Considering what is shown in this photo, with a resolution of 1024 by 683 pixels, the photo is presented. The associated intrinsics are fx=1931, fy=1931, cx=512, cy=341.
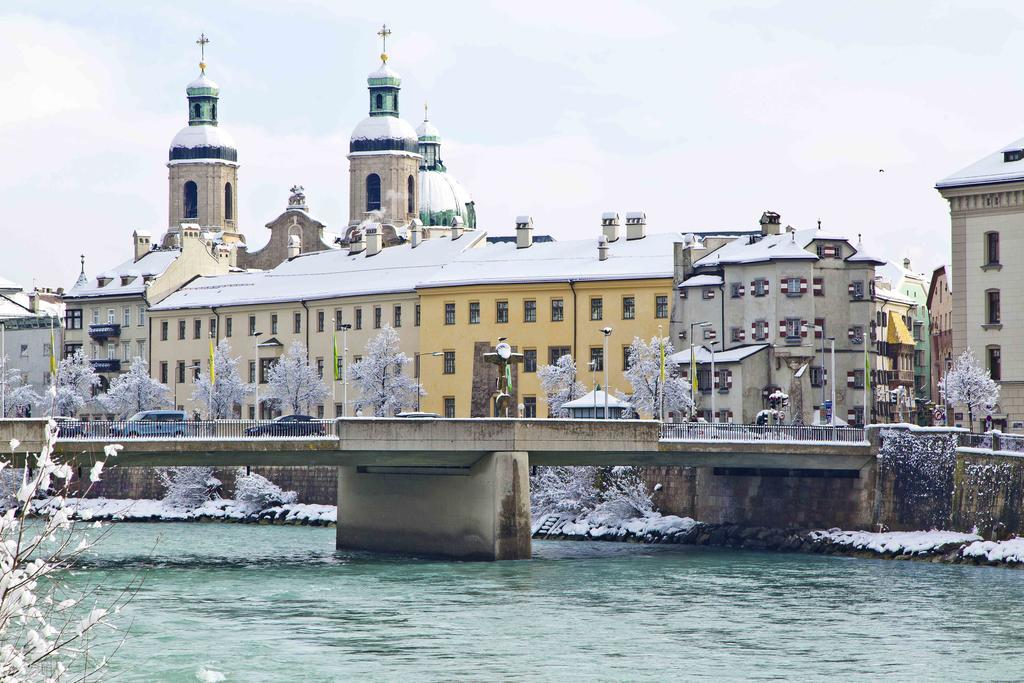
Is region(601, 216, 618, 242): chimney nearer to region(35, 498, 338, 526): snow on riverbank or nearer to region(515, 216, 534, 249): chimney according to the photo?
region(515, 216, 534, 249): chimney

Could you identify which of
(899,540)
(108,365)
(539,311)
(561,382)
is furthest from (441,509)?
(108,365)

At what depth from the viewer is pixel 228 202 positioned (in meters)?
188

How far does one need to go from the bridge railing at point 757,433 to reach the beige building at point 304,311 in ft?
128

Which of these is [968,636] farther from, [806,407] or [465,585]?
[806,407]

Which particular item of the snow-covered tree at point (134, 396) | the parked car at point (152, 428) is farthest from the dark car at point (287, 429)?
the snow-covered tree at point (134, 396)

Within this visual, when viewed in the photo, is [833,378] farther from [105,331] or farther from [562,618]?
[105,331]

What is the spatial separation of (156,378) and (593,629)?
91.8 metres

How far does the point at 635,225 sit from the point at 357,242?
1085 inches

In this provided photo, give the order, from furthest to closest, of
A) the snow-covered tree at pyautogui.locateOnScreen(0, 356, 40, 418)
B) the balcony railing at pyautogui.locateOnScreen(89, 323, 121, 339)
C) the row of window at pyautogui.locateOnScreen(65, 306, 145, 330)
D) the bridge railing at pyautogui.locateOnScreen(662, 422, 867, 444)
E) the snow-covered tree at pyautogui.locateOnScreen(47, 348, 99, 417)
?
the balcony railing at pyautogui.locateOnScreen(89, 323, 121, 339)
the row of window at pyautogui.locateOnScreen(65, 306, 145, 330)
the snow-covered tree at pyautogui.locateOnScreen(0, 356, 40, 418)
the snow-covered tree at pyautogui.locateOnScreen(47, 348, 99, 417)
the bridge railing at pyautogui.locateOnScreen(662, 422, 867, 444)

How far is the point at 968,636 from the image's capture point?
50469mm

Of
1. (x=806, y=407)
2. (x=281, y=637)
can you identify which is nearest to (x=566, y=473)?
(x=806, y=407)

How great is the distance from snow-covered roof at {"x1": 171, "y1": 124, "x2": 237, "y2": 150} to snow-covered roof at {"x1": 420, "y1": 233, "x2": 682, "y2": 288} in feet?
223

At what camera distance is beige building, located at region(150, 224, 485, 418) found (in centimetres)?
12512

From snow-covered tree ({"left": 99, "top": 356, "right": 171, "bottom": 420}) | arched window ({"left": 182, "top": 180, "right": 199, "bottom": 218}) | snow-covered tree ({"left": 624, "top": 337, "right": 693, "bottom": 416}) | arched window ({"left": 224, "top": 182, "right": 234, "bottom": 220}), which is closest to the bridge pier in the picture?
snow-covered tree ({"left": 624, "top": 337, "right": 693, "bottom": 416})
